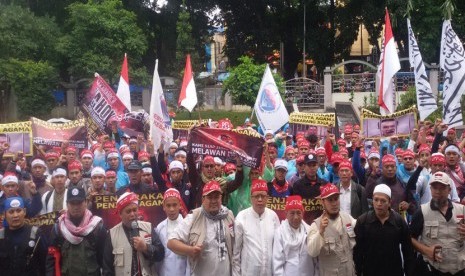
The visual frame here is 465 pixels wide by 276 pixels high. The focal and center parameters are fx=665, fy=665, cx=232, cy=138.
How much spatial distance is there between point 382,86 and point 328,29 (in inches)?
1057

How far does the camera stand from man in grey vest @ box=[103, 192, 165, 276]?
19.2ft

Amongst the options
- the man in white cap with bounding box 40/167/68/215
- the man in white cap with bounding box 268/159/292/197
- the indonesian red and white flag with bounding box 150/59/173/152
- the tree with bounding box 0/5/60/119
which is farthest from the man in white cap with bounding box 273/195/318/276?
the tree with bounding box 0/5/60/119

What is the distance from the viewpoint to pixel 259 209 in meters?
6.15

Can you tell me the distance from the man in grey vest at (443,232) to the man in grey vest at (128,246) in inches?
98.6

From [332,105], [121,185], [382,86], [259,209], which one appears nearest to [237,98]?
[332,105]

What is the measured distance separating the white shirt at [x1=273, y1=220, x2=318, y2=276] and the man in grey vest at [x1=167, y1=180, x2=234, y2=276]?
0.44m

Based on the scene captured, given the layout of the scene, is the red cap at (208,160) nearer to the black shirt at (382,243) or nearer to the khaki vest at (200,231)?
the khaki vest at (200,231)

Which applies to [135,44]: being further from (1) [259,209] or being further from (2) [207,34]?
(1) [259,209]

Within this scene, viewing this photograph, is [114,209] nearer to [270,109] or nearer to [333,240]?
[333,240]

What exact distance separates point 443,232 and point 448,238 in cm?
7

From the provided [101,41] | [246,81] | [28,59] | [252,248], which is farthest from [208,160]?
[28,59]

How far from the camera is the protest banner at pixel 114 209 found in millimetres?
7035

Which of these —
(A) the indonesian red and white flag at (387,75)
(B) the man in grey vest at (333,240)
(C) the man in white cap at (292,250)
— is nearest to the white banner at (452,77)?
(A) the indonesian red and white flag at (387,75)

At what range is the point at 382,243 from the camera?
6.02 m
